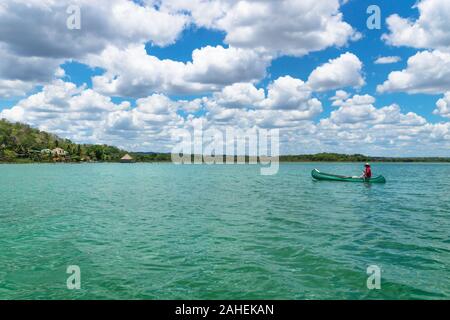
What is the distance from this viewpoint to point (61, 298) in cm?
1300

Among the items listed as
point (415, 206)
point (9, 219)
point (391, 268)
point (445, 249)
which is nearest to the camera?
point (391, 268)

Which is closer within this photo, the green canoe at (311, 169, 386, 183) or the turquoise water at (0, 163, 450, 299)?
the turquoise water at (0, 163, 450, 299)

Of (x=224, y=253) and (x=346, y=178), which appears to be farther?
(x=346, y=178)

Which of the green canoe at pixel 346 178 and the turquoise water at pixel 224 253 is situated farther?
the green canoe at pixel 346 178

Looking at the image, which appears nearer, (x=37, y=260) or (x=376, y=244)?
(x=37, y=260)

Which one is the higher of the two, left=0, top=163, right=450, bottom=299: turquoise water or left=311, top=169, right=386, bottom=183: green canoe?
left=311, top=169, right=386, bottom=183: green canoe

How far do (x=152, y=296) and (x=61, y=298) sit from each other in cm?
331

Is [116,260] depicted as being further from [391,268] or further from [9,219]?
[9,219]

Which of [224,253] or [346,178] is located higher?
[346,178]

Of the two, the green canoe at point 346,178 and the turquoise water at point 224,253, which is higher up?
the green canoe at point 346,178

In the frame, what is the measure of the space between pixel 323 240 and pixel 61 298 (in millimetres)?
14757

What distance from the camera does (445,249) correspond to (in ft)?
64.3
